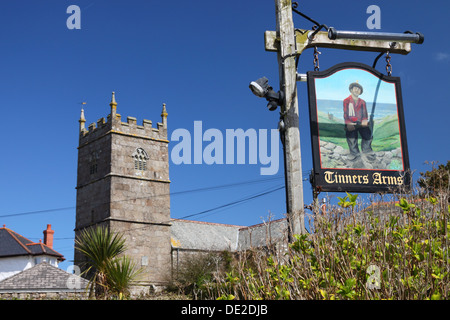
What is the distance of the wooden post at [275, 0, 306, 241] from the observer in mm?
6684

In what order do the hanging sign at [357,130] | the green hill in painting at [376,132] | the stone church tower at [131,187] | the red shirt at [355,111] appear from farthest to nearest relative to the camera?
the stone church tower at [131,187] < the red shirt at [355,111] < the green hill in painting at [376,132] < the hanging sign at [357,130]

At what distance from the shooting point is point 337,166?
270 inches

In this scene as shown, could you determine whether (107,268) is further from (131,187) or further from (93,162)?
(93,162)

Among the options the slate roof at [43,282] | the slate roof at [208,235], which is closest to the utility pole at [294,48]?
the slate roof at [43,282]

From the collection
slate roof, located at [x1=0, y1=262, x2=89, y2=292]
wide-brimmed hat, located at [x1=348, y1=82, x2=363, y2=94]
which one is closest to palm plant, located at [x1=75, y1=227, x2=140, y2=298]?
slate roof, located at [x1=0, y1=262, x2=89, y2=292]

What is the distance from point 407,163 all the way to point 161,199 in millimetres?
37700

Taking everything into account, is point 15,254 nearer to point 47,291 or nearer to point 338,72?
point 47,291

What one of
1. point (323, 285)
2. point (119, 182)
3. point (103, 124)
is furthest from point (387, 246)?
point (103, 124)

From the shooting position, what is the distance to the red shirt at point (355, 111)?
7113 mm

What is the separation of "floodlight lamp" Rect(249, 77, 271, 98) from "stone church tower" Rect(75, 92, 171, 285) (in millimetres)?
34453

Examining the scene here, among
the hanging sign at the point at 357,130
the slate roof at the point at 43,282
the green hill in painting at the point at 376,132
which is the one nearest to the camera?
the hanging sign at the point at 357,130

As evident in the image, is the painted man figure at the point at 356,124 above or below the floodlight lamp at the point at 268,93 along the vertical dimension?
below

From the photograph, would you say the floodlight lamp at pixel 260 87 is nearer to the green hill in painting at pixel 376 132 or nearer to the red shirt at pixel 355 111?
the green hill in painting at pixel 376 132

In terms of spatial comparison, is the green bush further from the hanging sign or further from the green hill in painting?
the green hill in painting
